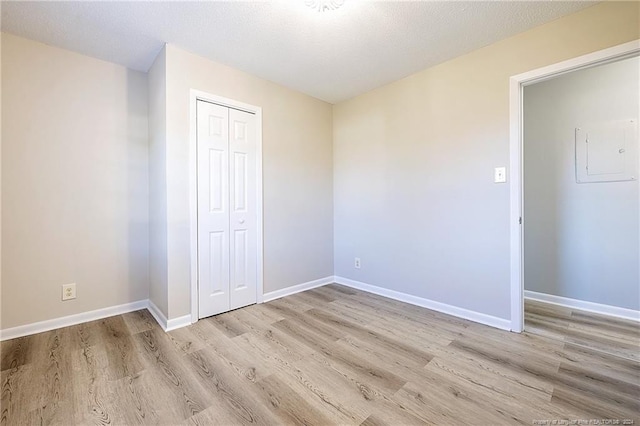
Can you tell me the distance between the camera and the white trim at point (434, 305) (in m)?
2.25

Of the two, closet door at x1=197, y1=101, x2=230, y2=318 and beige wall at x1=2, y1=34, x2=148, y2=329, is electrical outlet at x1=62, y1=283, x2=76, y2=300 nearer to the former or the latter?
beige wall at x1=2, y1=34, x2=148, y2=329

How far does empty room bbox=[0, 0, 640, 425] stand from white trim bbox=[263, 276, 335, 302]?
0.16ft

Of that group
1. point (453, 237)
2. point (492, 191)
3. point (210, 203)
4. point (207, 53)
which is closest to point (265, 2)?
point (207, 53)

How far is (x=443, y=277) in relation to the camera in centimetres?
259

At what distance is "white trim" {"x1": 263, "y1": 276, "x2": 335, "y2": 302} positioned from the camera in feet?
9.61

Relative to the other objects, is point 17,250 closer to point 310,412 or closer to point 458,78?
point 310,412

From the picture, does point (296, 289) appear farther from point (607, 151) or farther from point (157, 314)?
point (607, 151)

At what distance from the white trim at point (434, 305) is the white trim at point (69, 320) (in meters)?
2.29

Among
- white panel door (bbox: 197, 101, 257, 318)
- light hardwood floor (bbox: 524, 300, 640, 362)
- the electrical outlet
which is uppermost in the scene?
white panel door (bbox: 197, 101, 257, 318)

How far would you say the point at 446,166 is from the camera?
255 centimetres

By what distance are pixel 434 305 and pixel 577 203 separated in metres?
1.73

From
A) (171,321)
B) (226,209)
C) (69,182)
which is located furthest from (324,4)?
(171,321)

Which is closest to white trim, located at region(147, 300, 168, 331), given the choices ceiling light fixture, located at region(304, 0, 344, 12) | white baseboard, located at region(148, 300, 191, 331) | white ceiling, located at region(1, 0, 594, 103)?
white baseboard, located at region(148, 300, 191, 331)

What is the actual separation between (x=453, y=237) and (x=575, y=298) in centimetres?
141
